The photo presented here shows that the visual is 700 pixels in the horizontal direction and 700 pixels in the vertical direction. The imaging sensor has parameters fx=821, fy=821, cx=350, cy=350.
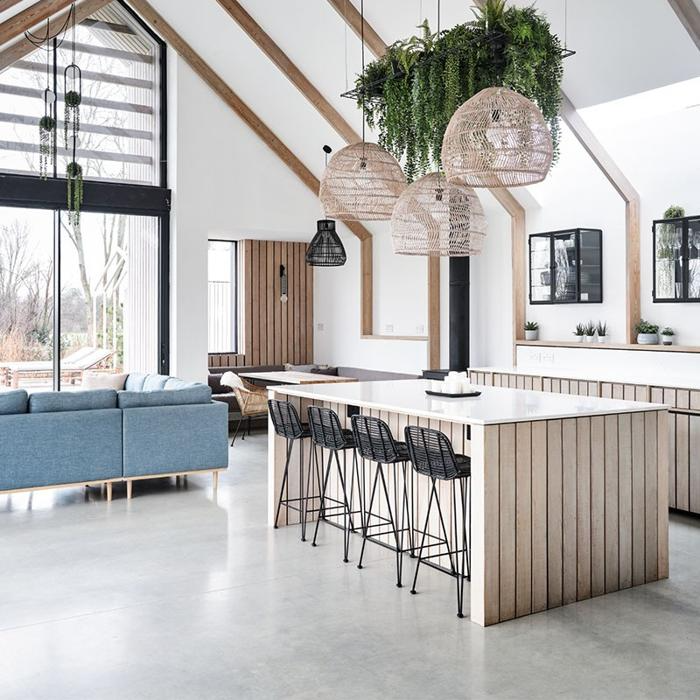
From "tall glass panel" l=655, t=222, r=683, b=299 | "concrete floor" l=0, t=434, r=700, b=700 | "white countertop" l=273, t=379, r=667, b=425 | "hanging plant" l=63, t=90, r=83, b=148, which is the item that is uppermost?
"hanging plant" l=63, t=90, r=83, b=148

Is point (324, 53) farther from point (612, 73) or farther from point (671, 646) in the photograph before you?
point (671, 646)

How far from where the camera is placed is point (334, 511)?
Result: 645 centimetres

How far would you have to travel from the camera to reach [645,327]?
7.64 m

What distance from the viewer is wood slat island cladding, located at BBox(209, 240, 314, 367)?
39.7ft

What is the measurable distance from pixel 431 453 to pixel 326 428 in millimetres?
1185

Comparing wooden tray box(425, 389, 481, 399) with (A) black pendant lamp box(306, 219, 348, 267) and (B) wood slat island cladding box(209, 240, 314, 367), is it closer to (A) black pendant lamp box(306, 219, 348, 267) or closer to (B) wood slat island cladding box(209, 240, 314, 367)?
(A) black pendant lamp box(306, 219, 348, 267)

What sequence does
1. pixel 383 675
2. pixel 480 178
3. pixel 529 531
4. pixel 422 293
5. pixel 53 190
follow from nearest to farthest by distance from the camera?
pixel 383 675, pixel 529 531, pixel 480 178, pixel 53 190, pixel 422 293

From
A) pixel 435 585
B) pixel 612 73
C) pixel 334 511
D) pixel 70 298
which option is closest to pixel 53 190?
pixel 70 298

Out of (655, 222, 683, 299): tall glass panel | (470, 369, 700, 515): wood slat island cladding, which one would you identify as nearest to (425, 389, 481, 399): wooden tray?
(470, 369, 700, 515): wood slat island cladding

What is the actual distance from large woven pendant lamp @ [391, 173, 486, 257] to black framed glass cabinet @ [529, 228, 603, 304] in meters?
2.83

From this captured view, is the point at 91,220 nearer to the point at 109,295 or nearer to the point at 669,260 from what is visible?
the point at 109,295

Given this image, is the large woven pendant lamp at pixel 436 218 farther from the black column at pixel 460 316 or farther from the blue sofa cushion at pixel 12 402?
the black column at pixel 460 316

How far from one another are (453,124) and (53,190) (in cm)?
675

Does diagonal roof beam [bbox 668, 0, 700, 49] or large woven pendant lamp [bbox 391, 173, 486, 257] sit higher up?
diagonal roof beam [bbox 668, 0, 700, 49]
